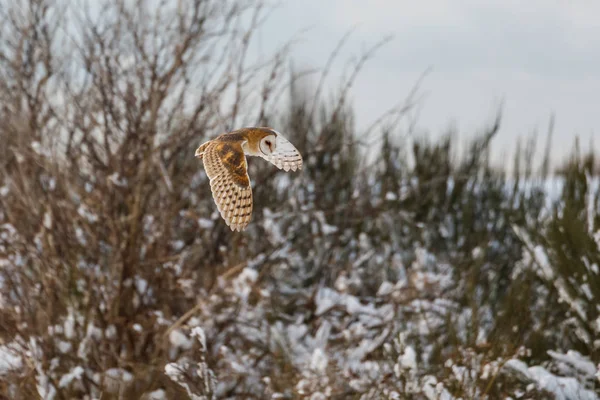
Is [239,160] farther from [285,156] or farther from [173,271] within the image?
[173,271]

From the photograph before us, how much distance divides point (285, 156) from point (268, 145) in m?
0.03

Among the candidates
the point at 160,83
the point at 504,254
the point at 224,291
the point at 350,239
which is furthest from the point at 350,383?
the point at 504,254

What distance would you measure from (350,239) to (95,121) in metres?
2.77

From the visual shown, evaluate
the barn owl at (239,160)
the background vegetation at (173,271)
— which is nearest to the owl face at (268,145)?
the barn owl at (239,160)

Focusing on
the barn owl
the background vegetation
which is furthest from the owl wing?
the background vegetation

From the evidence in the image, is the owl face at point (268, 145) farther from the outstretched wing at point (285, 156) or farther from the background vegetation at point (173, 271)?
the background vegetation at point (173, 271)

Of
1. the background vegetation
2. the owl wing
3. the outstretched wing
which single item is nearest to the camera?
the owl wing

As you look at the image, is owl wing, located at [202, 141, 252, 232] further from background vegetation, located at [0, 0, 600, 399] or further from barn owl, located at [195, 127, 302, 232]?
background vegetation, located at [0, 0, 600, 399]

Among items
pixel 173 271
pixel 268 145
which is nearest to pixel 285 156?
pixel 268 145

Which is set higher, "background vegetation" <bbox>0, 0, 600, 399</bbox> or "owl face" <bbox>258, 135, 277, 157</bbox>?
"background vegetation" <bbox>0, 0, 600, 399</bbox>

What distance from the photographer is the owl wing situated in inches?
36.0

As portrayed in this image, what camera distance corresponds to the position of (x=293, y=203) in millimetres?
5727

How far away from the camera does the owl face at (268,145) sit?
1.04 meters

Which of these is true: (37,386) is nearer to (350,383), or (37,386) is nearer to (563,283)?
(350,383)
